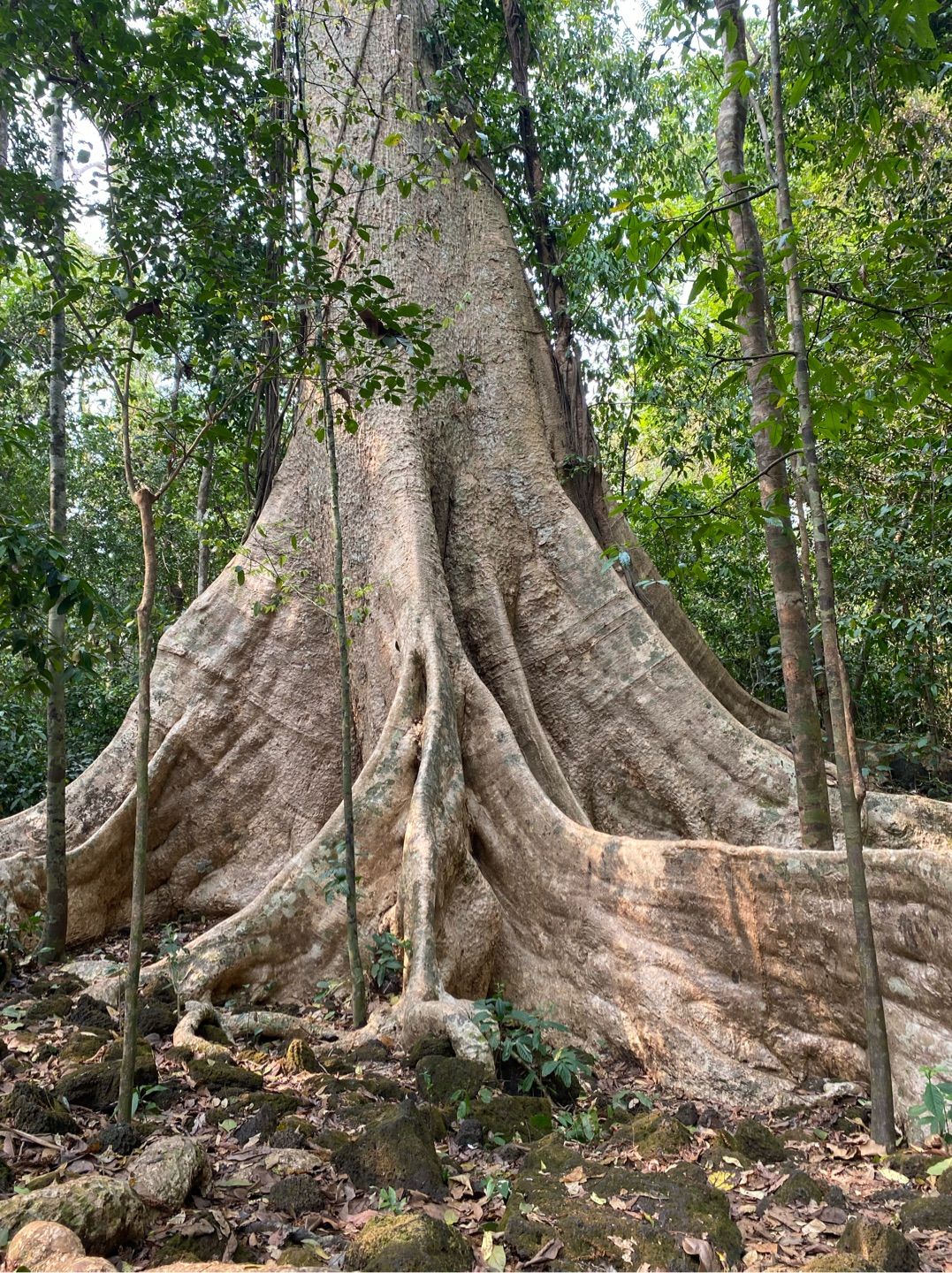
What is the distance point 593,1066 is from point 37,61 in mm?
4986

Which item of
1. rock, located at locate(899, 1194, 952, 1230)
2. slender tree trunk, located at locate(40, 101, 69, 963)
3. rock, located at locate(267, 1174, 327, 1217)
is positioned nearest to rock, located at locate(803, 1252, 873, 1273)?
rock, located at locate(899, 1194, 952, 1230)

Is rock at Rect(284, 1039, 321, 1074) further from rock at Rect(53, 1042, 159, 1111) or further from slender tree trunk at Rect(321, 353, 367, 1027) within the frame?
rock at Rect(53, 1042, 159, 1111)

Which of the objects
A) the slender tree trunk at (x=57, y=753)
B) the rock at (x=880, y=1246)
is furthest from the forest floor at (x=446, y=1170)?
the slender tree trunk at (x=57, y=753)

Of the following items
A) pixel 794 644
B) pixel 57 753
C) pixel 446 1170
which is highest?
pixel 794 644

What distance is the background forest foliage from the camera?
319 cm

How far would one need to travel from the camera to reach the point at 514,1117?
3061 mm

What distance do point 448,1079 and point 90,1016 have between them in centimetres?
176

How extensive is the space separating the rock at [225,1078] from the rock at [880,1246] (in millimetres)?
2054

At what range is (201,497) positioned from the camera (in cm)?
1013

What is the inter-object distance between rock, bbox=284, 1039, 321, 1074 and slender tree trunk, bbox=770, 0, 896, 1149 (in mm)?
2106

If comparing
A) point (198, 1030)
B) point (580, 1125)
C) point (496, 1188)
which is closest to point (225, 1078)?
point (198, 1030)

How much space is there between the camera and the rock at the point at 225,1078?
3.23m

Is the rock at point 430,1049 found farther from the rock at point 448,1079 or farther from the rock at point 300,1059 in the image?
the rock at point 300,1059

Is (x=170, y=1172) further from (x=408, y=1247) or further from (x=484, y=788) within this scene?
(x=484, y=788)
